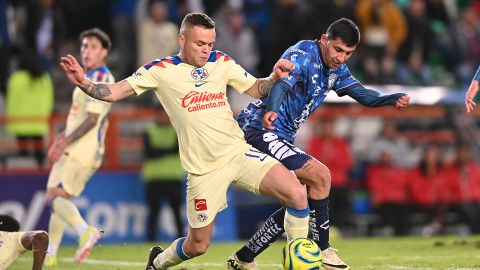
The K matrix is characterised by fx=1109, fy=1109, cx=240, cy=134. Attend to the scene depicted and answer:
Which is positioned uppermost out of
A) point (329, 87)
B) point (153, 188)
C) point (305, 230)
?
point (329, 87)

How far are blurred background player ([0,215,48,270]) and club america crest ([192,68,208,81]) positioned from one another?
1912 millimetres

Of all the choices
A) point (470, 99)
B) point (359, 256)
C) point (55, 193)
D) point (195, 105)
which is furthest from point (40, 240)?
point (359, 256)

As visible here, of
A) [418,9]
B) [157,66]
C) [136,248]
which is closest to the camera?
[157,66]

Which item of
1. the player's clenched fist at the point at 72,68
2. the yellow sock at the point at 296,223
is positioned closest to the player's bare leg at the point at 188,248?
the yellow sock at the point at 296,223

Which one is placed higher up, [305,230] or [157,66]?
[157,66]

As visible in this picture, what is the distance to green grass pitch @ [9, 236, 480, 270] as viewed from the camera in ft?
38.7

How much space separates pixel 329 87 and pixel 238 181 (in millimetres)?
1519

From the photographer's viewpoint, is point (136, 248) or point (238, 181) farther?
point (136, 248)

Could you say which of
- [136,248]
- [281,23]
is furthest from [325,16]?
[136,248]

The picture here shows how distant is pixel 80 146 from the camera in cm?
1304

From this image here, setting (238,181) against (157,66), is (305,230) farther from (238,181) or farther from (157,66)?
(157,66)

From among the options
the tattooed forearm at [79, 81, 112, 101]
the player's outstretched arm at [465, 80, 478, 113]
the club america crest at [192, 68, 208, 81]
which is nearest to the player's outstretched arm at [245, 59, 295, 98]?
the club america crest at [192, 68, 208, 81]

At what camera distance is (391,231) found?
19438 millimetres

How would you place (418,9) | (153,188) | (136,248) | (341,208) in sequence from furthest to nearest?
(418,9)
(341,208)
(153,188)
(136,248)
